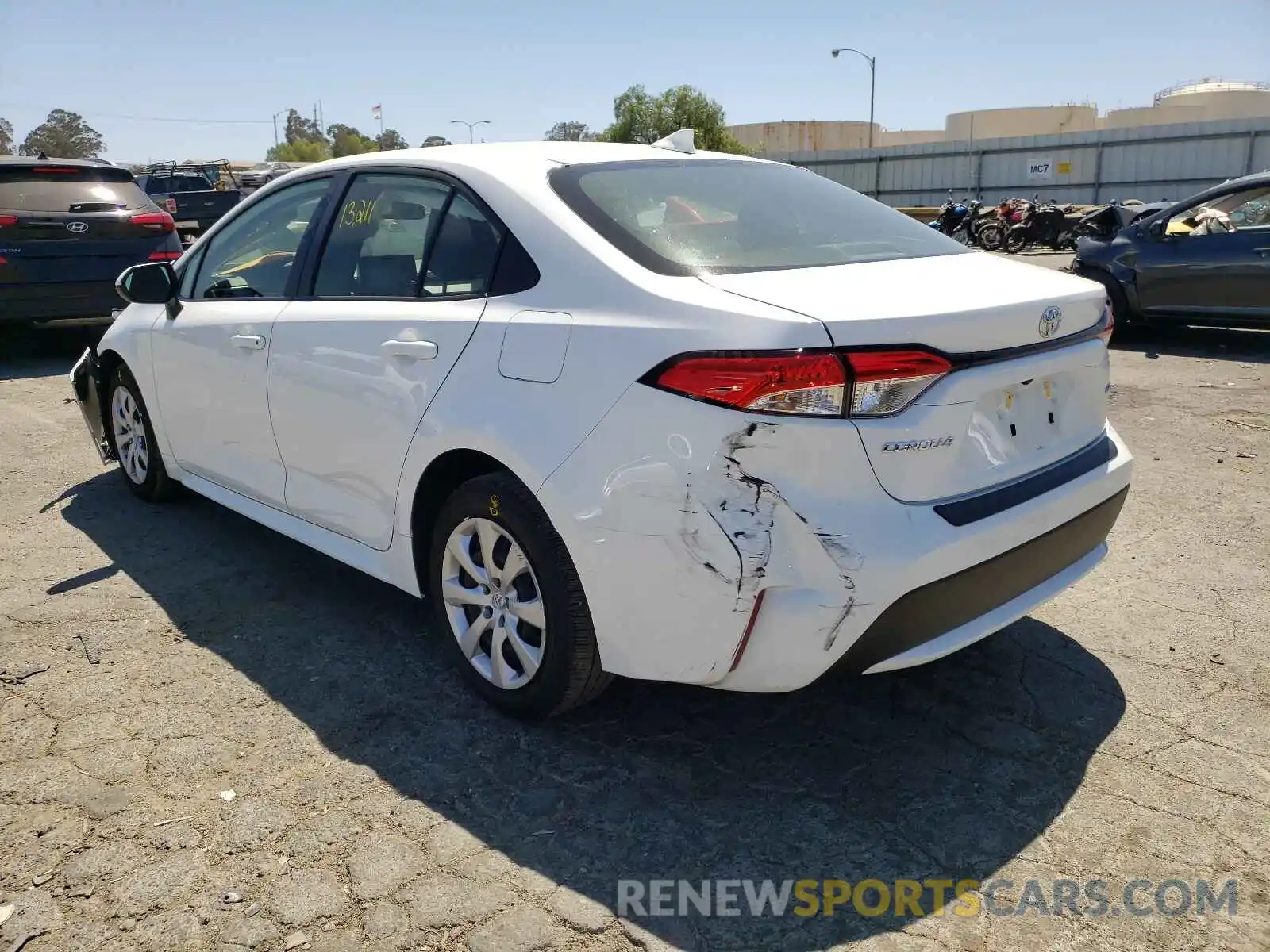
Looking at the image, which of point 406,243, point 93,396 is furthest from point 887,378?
point 93,396

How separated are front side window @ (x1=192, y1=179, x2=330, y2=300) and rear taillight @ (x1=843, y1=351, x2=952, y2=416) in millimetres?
2337

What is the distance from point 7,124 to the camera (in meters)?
94.1

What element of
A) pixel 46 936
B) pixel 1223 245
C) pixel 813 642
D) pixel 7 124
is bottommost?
pixel 46 936

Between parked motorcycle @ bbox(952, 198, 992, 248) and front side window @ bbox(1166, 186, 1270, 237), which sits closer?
front side window @ bbox(1166, 186, 1270, 237)

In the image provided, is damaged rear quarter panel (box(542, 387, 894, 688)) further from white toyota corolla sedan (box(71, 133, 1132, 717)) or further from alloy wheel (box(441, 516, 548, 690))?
alloy wheel (box(441, 516, 548, 690))

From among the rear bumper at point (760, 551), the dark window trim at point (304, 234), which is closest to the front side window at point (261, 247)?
the dark window trim at point (304, 234)

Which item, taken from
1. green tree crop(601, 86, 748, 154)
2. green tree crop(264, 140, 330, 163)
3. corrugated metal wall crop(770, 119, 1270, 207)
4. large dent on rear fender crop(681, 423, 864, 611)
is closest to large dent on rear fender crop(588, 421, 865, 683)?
large dent on rear fender crop(681, 423, 864, 611)

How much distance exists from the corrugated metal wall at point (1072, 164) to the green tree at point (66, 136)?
79.3 m

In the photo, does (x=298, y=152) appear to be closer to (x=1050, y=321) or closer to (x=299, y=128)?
(x=299, y=128)

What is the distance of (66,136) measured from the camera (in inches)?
4102

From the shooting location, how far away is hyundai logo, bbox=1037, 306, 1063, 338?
264cm

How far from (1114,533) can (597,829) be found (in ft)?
10.1

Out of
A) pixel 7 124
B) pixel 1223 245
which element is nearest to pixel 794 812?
pixel 1223 245

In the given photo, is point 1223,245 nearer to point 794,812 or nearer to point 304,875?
point 794,812
